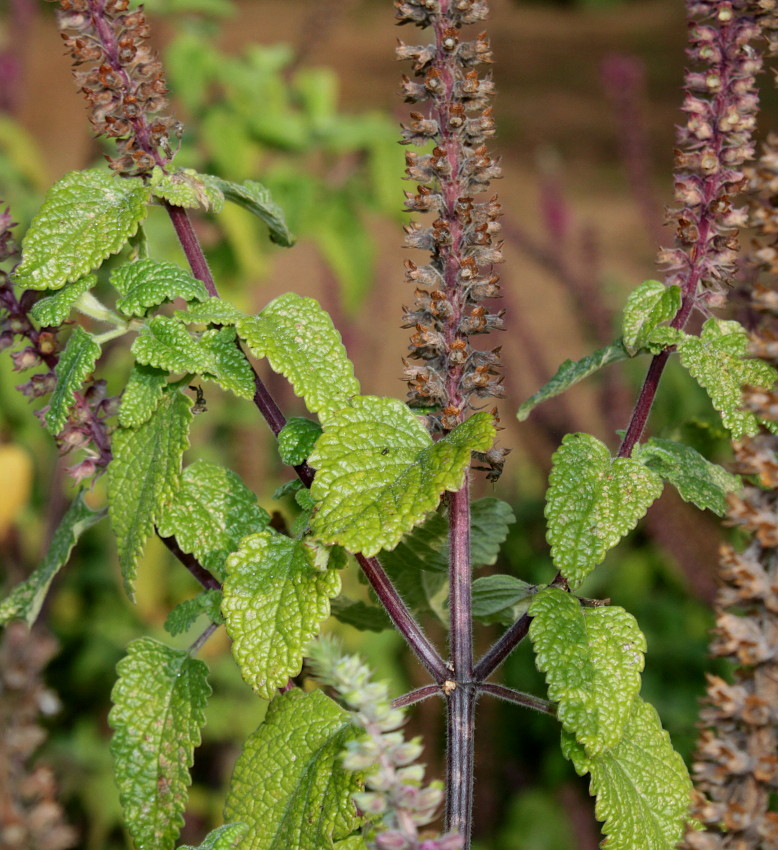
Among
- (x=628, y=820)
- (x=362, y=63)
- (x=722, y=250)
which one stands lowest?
(x=628, y=820)

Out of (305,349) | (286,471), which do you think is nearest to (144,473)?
(305,349)

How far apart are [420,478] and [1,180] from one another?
2.48 meters

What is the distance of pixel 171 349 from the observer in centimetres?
94

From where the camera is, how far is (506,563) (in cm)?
283

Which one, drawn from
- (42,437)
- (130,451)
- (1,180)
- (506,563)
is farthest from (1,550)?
(130,451)

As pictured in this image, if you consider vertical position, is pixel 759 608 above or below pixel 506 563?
below

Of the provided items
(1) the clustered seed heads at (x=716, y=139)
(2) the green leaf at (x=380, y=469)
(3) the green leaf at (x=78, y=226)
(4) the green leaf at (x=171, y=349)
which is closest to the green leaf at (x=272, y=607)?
(2) the green leaf at (x=380, y=469)

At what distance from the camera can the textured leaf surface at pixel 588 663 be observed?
85cm

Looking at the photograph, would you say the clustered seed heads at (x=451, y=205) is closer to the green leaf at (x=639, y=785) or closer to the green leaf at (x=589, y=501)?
the green leaf at (x=589, y=501)

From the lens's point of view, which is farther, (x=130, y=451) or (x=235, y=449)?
(x=235, y=449)

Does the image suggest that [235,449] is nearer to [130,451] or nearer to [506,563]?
[506,563]

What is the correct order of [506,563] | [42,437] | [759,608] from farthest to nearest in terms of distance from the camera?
[42,437] < [506,563] < [759,608]

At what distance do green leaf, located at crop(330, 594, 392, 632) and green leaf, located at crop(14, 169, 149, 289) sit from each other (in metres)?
0.42

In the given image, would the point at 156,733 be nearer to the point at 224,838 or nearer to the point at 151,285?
the point at 224,838
